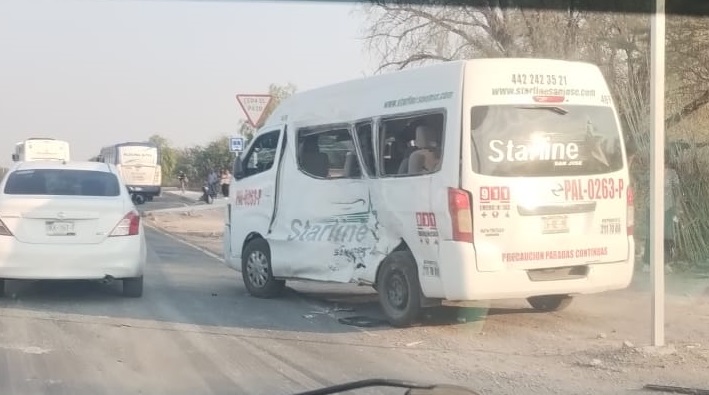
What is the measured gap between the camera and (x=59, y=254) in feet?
33.5

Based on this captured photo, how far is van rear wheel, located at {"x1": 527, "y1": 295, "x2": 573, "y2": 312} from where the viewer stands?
9914 millimetres

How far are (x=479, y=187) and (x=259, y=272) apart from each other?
13.5ft

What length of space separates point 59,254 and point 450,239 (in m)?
4.67

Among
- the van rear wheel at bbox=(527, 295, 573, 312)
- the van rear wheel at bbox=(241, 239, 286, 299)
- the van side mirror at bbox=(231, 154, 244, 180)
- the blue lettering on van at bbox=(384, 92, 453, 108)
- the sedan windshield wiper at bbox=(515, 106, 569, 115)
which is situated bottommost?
the van rear wheel at bbox=(527, 295, 573, 312)

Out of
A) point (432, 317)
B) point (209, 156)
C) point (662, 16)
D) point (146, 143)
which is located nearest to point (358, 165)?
point (432, 317)

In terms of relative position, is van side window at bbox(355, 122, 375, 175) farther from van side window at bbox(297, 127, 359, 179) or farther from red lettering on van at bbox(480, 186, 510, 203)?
red lettering on van at bbox(480, 186, 510, 203)

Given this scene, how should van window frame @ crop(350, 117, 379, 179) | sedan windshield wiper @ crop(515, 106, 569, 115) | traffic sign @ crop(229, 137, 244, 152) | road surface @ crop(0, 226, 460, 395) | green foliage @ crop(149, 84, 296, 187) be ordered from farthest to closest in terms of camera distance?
1. green foliage @ crop(149, 84, 296, 187)
2. traffic sign @ crop(229, 137, 244, 152)
3. van window frame @ crop(350, 117, 379, 179)
4. sedan windshield wiper @ crop(515, 106, 569, 115)
5. road surface @ crop(0, 226, 460, 395)

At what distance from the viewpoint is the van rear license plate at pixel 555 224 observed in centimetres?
843

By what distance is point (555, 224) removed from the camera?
334 inches

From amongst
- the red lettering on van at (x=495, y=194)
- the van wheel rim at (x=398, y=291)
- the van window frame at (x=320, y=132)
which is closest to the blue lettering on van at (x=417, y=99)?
the van window frame at (x=320, y=132)

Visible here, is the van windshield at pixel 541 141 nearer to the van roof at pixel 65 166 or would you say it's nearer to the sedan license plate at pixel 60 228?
the sedan license plate at pixel 60 228

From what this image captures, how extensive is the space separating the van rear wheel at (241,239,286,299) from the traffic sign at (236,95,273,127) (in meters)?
5.90

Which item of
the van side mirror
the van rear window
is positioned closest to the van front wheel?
the van side mirror

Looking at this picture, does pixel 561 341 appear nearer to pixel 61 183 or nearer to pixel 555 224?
pixel 555 224
